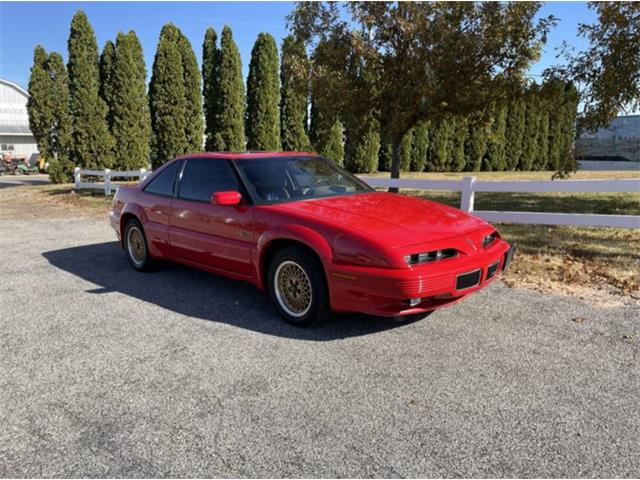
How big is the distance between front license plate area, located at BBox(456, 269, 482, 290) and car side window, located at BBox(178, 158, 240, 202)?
2250mm

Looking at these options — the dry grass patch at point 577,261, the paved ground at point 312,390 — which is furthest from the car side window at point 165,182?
the dry grass patch at point 577,261

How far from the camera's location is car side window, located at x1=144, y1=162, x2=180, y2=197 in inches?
223

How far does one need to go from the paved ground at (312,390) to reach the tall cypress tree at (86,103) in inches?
641

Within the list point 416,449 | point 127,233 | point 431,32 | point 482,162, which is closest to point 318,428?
point 416,449

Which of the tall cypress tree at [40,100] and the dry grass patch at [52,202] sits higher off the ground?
the tall cypress tree at [40,100]

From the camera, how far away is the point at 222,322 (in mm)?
4371

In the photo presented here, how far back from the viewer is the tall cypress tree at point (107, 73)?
1947 centimetres

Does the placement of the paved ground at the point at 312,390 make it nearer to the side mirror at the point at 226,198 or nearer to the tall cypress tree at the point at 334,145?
the side mirror at the point at 226,198

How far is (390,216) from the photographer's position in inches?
165

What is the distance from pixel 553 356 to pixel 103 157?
64.4ft

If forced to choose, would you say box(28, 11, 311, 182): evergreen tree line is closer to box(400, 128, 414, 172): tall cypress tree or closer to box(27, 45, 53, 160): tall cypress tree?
box(27, 45, 53, 160): tall cypress tree

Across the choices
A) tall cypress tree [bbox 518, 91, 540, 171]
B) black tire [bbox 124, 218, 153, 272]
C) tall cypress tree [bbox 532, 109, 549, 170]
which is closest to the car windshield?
black tire [bbox 124, 218, 153, 272]

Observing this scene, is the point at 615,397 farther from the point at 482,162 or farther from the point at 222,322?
the point at 482,162

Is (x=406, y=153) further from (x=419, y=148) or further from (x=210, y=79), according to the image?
(x=210, y=79)
